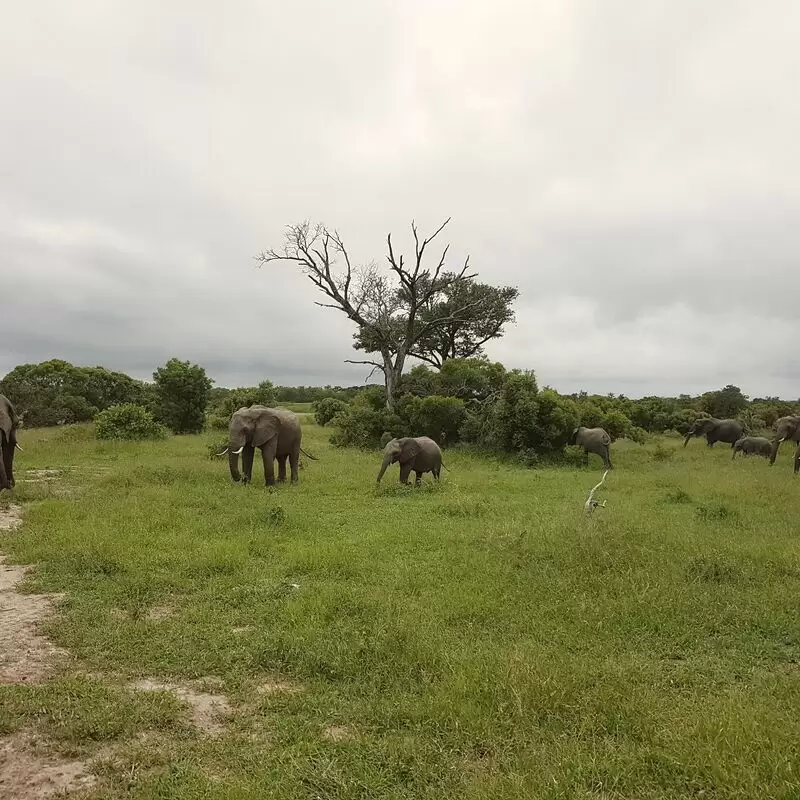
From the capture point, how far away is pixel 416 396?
2698 centimetres

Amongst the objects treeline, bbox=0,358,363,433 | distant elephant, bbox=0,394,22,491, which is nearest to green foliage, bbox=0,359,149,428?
treeline, bbox=0,358,363,433

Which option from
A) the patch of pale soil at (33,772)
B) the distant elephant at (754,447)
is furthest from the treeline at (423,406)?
the patch of pale soil at (33,772)

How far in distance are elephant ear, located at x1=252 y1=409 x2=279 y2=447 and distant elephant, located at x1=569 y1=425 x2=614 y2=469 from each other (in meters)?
12.4

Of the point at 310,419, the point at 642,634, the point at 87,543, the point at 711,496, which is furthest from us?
the point at 310,419

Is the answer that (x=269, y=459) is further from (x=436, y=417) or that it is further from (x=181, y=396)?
(x=181, y=396)

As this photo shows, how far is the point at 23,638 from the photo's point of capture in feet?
18.9

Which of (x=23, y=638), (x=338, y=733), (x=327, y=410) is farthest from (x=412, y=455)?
(x=327, y=410)

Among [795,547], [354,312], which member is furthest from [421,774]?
[354,312]

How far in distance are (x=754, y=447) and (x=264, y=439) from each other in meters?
19.9

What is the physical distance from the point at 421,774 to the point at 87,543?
680cm

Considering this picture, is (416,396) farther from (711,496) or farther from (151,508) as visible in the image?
(151,508)

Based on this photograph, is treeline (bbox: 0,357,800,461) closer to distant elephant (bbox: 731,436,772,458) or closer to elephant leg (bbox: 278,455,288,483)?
distant elephant (bbox: 731,436,772,458)

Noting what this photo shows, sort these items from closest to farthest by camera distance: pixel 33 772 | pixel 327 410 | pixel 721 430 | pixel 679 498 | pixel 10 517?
1. pixel 33 772
2. pixel 10 517
3. pixel 679 498
4. pixel 721 430
5. pixel 327 410

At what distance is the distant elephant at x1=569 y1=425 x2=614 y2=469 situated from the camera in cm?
2186
